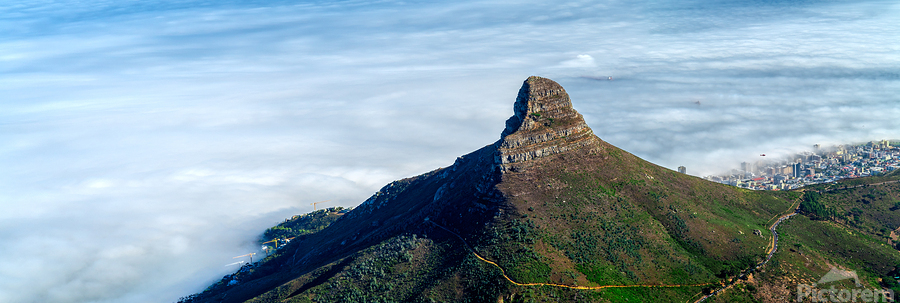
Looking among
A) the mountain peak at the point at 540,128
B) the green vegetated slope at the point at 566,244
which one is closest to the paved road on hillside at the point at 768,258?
the green vegetated slope at the point at 566,244

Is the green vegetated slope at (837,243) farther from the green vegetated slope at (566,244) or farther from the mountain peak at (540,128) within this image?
the mountain peak at (540,128)

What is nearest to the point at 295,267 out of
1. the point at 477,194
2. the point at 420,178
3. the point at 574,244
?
the point at 420,178

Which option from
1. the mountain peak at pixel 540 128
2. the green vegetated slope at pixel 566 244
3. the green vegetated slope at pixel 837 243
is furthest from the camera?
the mountain peak at pixel 540 128

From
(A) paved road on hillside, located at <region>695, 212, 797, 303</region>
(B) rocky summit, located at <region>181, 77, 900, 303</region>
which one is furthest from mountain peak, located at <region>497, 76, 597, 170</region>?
(A) paved road on hillside, located at <region>695, 212, 797, 303</region>

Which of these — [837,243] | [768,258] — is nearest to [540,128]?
[768,258]

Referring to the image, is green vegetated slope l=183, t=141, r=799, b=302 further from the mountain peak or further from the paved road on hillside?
the mountain peak

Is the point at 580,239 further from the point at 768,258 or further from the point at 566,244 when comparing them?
the point at 768,258
